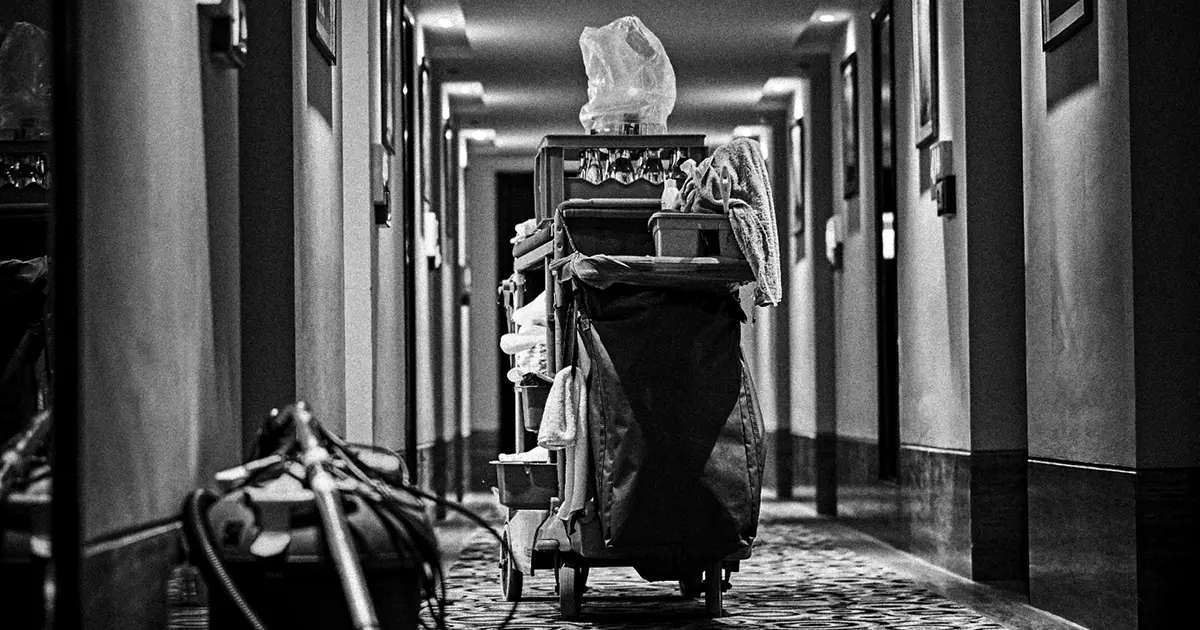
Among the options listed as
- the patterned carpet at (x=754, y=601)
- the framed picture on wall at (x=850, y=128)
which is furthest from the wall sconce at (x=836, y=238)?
the patterned carpet at (x=754, y=601)

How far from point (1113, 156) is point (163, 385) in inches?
118

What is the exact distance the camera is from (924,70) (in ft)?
23.1

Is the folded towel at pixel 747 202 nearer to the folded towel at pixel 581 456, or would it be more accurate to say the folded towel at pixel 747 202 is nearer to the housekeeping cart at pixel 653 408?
the housekeeping cart at pixel 653 408

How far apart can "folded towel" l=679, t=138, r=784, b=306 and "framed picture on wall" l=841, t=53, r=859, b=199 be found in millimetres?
4227

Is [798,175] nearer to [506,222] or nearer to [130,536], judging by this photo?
[506,222]

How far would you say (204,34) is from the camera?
3.04 meters

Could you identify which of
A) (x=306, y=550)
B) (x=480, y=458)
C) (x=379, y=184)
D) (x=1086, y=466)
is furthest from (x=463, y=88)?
(x=306, y=550)

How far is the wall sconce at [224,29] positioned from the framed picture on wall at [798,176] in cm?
813

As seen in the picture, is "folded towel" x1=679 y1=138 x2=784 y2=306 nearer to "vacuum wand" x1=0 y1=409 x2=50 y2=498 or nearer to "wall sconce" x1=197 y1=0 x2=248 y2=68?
"wall sconce" x1=197 y1=0 x2=248 y2=68

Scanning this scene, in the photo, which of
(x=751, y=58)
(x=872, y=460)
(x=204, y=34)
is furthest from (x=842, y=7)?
(x=204, y=34)

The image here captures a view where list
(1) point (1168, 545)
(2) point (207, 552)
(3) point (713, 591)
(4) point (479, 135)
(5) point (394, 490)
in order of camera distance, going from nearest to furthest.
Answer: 1. (2) point (207, 552)
2. (5) point (394, 490)
3. (1) point (1168, 545)
4. (3) point (713, 591)
5. (4) point (479, 135)

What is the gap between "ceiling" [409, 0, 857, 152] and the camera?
8953mm

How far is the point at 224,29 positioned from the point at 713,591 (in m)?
2.68

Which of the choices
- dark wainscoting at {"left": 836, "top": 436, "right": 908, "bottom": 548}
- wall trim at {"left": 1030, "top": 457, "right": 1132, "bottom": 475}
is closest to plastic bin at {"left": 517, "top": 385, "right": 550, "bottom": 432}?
wall trim at {"left": 1030, "top": 457, "right": 1132, "bottom": 475}
